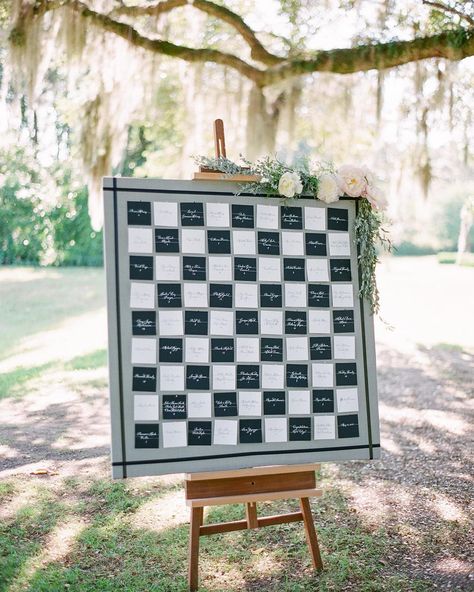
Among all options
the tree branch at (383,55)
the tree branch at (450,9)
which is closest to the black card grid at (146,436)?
the tree branch at (383,55)

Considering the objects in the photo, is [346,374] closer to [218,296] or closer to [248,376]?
[248,376]

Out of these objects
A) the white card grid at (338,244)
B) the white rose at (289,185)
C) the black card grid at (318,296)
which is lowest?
the black card grid at (318,296)

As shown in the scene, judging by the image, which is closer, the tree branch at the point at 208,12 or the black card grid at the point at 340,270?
the black card grid at the point at 340,270

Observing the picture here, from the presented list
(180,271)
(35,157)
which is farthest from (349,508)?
(35,157)

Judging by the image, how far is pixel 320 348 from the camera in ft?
9.34

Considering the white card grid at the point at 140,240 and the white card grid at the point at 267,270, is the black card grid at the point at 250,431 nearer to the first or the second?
the white card grid at the point at 267,270

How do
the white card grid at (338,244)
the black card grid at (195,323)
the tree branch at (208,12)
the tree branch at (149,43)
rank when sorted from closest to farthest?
the black card grid at (195,323) < the white card grid at (338,244) < the tree branch at (149,43) < the tree branch at (208,12)

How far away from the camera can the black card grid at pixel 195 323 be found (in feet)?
8.82

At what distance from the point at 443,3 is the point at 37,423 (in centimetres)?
453

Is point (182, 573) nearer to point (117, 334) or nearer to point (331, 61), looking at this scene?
point (117, 334)

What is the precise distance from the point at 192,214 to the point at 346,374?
0.94 m

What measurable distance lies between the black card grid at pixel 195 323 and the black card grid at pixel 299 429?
53 cm

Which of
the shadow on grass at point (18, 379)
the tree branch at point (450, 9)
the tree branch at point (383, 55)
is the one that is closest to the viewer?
the tree branch at point (383, 55)

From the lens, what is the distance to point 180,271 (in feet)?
Result: 8.84
